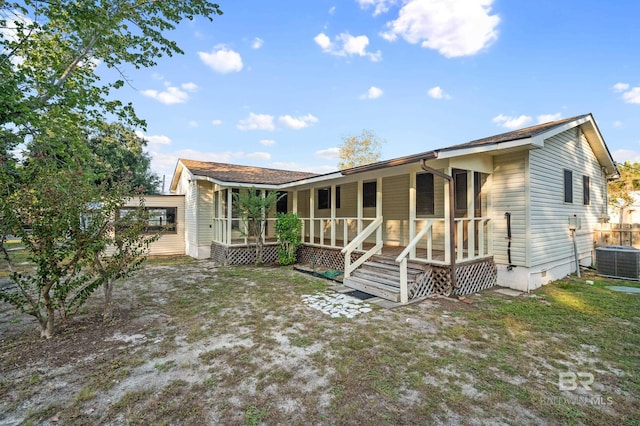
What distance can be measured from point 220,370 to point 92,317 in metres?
3.27

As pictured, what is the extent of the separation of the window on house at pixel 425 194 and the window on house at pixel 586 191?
5064mm

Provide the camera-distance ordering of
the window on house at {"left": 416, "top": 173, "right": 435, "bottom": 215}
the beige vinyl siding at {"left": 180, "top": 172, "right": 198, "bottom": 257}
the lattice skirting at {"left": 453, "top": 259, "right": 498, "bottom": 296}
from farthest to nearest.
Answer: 1. the beige vinyl siding at {"left": 180, "top": 172, "right": 198, "bottom": 257}
2. the window on house at {"left": 416, "top": 173, "right": 435, "bottom": 215}
3. the lattice skirting at {"left": 453, "top": 259, "right": 498, "bottom": 296}

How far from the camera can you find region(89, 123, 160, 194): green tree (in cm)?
2025

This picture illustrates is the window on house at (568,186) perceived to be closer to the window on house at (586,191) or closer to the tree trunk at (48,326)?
the window on house at (586,191)

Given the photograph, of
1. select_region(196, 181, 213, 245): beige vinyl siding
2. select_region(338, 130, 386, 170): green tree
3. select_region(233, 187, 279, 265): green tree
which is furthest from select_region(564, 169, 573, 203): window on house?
select_region(338, 130, 386, 170): green tree

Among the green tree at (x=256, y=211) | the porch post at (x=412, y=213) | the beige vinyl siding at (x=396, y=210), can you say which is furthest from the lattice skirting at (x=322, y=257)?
the beige vinyl siding at (x=396, y=210)

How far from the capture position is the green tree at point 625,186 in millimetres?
17823

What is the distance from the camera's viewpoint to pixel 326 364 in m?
3.26

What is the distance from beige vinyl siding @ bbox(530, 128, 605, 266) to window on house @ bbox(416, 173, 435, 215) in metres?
2.53

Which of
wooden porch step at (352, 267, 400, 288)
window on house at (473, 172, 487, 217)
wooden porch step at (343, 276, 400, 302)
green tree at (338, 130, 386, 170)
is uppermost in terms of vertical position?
green tree at (338, 130, 386, 170)

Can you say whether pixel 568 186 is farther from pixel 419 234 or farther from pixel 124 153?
pixel 124 153

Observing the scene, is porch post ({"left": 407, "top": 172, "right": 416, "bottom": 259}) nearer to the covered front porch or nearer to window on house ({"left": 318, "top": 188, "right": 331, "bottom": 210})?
the covered front porch

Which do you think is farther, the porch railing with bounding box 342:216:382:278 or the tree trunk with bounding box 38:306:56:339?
the porch railing with bounding box 342:216:382:278

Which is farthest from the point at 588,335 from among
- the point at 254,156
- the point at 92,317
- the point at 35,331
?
the point at 254,156
